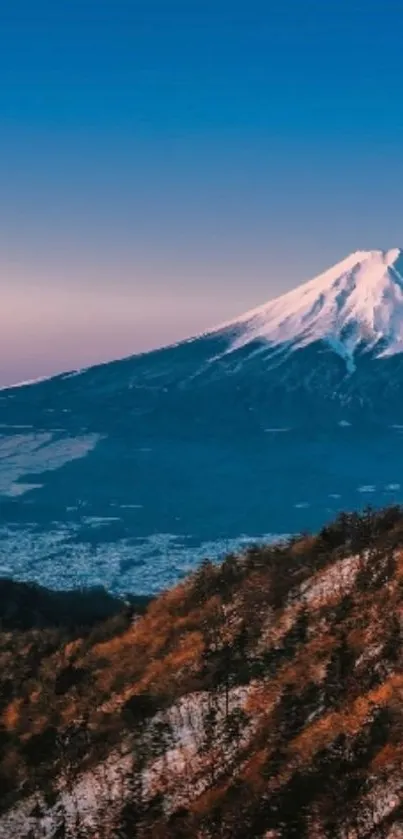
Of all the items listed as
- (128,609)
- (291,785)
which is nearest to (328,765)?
(291,785)

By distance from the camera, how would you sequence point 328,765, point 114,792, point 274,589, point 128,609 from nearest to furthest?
point 328,765 < point 114,792 < point 274,589 < point 128,609

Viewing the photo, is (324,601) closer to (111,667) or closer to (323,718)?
(323,718)

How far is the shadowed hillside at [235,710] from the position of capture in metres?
20.9

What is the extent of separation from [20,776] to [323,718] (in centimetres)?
944

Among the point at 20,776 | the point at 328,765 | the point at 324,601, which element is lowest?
the point at 20,776

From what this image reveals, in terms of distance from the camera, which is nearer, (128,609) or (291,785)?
(291,785)

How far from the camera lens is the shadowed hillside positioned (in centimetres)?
2089

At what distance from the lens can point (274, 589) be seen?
30.1 meters

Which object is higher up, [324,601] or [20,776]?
[324,601]

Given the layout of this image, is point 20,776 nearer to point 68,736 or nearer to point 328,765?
point 68,736

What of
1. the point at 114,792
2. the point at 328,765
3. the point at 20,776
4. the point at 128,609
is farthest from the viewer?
the point at 128,609

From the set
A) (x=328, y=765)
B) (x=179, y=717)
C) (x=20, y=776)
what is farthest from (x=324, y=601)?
(x=20, y=776)

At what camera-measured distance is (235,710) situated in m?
25.2

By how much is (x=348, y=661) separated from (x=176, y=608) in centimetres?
977
